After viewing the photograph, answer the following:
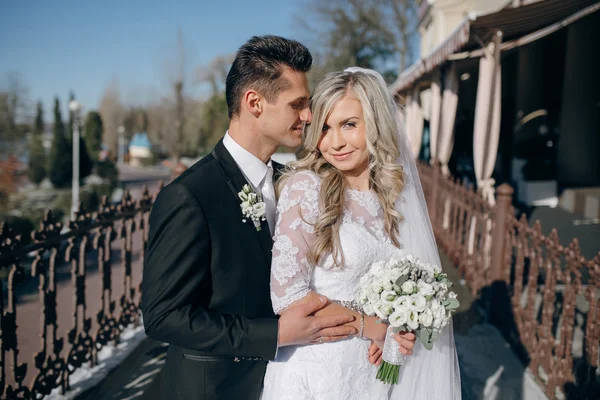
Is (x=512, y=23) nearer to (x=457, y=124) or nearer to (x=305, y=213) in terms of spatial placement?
(x=305, y=213)

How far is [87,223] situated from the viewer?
134 inches

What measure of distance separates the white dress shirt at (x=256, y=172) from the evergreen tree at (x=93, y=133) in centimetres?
3343

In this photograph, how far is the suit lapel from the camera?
1860 mm

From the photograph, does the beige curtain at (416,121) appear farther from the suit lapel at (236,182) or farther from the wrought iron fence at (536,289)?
the suit lapel at (236,182)

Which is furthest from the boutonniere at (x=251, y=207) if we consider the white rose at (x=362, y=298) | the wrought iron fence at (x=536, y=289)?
the wrought iron fence at (x=536, y=289)

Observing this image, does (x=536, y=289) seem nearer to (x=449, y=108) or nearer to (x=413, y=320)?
(x=413, y=320)

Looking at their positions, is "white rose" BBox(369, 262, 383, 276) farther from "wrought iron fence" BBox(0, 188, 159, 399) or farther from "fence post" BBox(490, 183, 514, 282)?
"fence post" BBox(490, 183, 514, 282)

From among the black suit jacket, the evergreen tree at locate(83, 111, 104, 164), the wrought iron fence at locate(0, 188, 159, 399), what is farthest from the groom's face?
the evergreen tree at locate(83, 111, 104, 164)

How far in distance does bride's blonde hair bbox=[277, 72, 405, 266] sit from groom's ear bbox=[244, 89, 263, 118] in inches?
11.3

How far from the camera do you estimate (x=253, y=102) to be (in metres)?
1.94

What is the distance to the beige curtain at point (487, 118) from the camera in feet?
20.5

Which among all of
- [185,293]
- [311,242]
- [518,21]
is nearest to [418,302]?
[311,242]

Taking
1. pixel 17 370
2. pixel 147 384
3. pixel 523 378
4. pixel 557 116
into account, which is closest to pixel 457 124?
pixel 557 116

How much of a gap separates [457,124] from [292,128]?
12359mm
